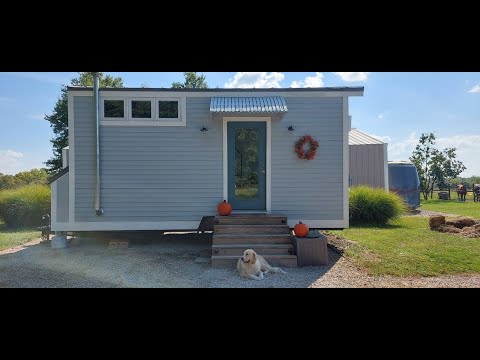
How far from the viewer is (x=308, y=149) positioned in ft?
24.9

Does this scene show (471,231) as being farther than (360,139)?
No

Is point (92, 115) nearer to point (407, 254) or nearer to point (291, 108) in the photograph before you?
point (291, 108)

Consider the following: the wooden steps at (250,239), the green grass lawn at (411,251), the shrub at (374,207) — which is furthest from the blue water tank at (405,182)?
the wooden steps at (250,239)

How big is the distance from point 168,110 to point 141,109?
581 millimetres

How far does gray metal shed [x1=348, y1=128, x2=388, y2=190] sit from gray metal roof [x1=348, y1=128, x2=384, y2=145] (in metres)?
0.14

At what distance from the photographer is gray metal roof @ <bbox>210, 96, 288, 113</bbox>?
7.09m

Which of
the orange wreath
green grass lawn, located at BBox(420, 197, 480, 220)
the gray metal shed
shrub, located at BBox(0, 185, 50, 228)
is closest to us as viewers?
the orange wreath

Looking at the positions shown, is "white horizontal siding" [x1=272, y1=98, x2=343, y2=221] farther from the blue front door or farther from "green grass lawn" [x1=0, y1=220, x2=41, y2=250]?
"green grass lawn" [x1=0, y1=220, x2=41, y2=250]

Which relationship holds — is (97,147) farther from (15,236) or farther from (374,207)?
(374,207)

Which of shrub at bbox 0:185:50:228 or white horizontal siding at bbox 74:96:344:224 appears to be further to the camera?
shrub at bbox 0:185:50:228

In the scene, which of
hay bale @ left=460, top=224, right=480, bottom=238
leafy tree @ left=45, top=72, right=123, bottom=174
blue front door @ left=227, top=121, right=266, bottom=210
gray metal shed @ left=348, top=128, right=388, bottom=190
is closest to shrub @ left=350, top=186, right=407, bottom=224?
hay bale @ left=460, top=224, right=480, bottom=238

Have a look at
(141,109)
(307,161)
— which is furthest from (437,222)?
(141,109)
